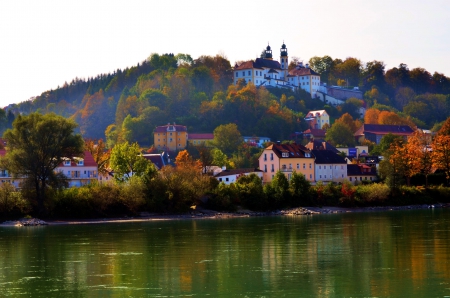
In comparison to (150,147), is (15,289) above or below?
below

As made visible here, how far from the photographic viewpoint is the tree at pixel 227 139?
389 feet

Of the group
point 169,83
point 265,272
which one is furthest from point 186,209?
point 169,83

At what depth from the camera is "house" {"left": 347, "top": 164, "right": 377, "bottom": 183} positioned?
90.1m

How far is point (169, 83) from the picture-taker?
157 metres

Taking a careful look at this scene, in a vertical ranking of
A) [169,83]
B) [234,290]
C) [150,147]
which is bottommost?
[234,290]

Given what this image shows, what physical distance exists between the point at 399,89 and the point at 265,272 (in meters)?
168

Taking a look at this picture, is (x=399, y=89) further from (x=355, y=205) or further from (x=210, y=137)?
(x=355, y=205)

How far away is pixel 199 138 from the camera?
129 m

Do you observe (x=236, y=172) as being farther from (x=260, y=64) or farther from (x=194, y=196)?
(x=260, y=64)

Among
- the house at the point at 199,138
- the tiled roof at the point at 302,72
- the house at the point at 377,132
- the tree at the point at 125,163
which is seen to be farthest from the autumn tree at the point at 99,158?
the tiled roof at the point at 302,72

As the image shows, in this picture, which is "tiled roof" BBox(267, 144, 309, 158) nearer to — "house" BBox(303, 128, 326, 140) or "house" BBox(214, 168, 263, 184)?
"house" BBox(214, 168, 263, 184)

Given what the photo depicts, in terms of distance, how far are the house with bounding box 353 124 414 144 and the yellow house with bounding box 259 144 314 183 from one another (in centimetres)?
4936

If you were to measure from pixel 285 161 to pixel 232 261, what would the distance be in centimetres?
5112

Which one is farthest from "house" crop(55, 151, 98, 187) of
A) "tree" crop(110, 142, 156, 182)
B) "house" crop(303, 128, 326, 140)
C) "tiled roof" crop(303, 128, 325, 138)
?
"tiled roof" crop(303, 128, 325, 138)
